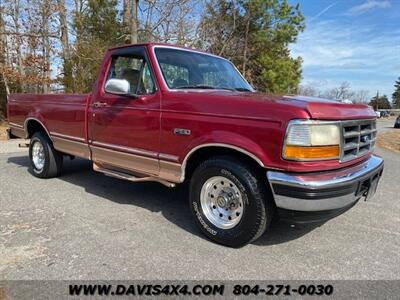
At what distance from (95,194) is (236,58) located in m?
21.3

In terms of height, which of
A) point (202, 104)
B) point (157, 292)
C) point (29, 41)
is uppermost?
point (29, 41)

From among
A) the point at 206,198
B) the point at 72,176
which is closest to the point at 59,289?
the point at 206,198

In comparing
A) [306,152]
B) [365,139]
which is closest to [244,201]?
[306,152]

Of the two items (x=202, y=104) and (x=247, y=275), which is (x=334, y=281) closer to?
(x=247, y=275)

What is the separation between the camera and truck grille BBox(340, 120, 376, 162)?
11.1 ft

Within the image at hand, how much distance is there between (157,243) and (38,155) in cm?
388

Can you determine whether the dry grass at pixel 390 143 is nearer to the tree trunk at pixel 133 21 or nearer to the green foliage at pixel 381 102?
the tree trunk at pixel 133 21

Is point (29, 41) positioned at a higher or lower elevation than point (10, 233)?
higher

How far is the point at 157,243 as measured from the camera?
3.75 m

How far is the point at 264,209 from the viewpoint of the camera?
341 centimetres

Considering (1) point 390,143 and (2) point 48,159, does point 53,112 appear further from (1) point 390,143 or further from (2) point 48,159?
(1) point 390,143

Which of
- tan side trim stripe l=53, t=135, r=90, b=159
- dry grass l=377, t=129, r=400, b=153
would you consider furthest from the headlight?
dry grass l=377, t=129, r=400, b=153

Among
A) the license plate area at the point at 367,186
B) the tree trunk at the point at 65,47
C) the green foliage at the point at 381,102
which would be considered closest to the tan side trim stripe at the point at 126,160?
the license plate area at the point at 367,186

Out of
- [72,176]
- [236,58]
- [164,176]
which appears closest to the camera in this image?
[164,176]
